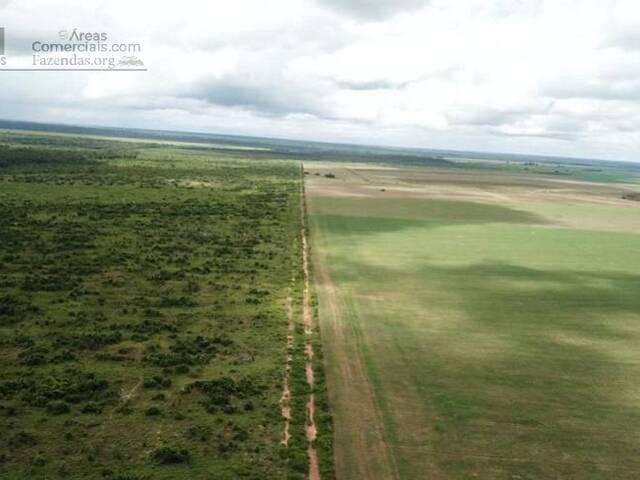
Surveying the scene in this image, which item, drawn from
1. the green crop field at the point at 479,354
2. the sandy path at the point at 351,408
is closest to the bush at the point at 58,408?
the sandy path at the point at 351,408

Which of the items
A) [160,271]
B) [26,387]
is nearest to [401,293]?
[160,271]

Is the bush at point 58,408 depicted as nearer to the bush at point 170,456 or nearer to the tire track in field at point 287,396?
the bush at point 170,456

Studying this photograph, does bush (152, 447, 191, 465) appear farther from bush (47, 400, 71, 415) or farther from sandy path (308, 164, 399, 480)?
sandy path (308, 164, 399, 480)

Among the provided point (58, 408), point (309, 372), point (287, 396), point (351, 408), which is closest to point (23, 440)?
point (58, 408)

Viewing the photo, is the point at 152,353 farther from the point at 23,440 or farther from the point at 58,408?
the point at 23,440

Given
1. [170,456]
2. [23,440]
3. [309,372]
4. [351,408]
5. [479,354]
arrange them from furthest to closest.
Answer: [479,354] → [309,372] → [351,408] → [23,440] → [170,456]

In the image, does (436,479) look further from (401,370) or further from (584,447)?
(401,370)
